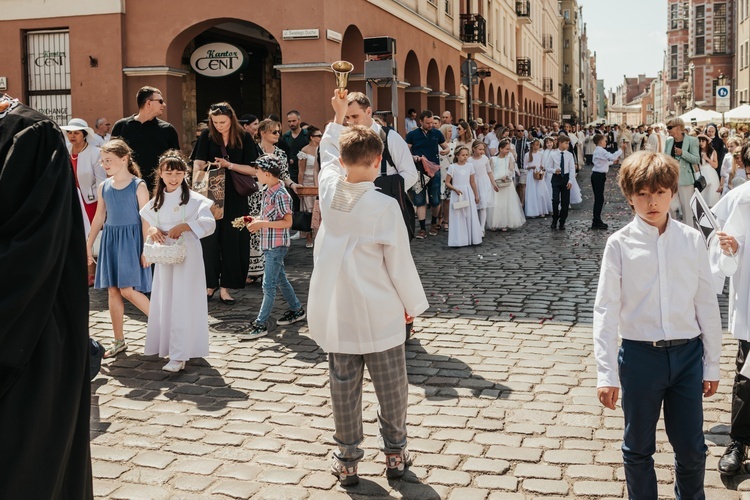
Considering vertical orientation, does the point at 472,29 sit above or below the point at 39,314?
above

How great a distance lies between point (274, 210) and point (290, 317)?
3.74ft

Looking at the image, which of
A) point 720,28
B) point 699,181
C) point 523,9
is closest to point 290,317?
point 699,181

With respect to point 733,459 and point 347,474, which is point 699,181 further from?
point 347,474

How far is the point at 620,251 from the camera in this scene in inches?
147

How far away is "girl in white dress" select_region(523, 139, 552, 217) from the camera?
18.7 m

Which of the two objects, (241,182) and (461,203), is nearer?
(241,182)

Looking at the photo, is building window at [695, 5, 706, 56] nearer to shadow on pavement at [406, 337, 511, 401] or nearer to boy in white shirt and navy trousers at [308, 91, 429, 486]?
shadow on pavement at [406, 337, 511, 401]

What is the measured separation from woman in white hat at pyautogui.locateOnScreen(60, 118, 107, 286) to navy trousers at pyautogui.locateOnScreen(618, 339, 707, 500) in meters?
8.01

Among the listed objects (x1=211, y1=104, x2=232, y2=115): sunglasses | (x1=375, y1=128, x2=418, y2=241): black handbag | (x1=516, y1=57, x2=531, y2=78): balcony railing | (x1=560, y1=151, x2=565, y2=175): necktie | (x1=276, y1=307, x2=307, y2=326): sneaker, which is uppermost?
(x1=516, y1=57, x2=531, y2=78): balcony railing

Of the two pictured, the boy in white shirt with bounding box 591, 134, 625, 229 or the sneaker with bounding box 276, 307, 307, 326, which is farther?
the boy in white shirt with bounding box 591, 134, 625, 229

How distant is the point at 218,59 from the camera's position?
18406 mm

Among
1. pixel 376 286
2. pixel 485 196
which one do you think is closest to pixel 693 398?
pixel 376 286

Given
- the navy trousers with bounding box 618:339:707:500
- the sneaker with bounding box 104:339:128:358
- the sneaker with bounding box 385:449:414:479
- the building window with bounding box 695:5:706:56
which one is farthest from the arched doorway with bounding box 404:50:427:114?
the building window with bounding box 695:5:706:56

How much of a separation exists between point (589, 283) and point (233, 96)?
14034 millimetres
